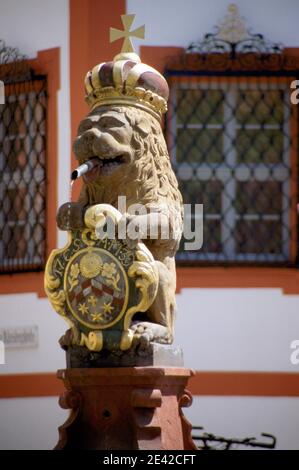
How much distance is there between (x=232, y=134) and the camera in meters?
10.4

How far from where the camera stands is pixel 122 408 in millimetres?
6613

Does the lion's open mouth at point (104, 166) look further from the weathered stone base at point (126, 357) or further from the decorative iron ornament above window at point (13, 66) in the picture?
the decorative iron ornament above window at point (13, 66)

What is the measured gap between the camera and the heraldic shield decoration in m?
6.58

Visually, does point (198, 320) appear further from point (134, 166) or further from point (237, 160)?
point (134, 166)

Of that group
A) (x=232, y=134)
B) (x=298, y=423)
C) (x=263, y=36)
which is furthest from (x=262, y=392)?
(x=263, y=36)

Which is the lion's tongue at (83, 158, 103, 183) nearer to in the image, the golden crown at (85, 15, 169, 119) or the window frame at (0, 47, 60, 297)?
the golden crown at (85, 15, 169, 119)

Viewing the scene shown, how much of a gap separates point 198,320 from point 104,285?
3.44 meters

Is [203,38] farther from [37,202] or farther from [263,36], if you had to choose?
[37,202]

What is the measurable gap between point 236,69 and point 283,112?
554 millimetres

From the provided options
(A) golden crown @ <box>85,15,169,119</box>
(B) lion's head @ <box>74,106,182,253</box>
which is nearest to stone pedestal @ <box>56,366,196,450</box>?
(B) lion's head @ <box>74,106,182,253</box>

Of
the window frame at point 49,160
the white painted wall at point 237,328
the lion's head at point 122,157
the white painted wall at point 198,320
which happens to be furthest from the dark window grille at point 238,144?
the lion's head at point 122,157

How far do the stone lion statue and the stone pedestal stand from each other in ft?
0.85

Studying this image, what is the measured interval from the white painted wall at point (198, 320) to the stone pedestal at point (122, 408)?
3.12 m

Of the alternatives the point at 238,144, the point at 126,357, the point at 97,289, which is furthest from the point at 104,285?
the point at 238,144
